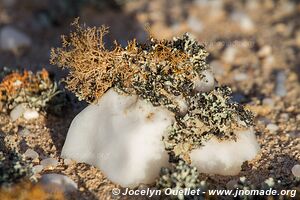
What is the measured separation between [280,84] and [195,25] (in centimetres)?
215

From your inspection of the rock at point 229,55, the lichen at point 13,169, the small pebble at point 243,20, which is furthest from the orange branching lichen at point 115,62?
the small pebble at point 243,20

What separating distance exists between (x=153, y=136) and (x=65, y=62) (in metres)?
1.31

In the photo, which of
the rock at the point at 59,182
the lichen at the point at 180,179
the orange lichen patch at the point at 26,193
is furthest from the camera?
the rock at the point at 59,182

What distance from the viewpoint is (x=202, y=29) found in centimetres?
891

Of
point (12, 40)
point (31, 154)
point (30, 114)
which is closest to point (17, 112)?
point (30, 114)

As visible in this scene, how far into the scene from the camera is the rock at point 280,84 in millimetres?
7230

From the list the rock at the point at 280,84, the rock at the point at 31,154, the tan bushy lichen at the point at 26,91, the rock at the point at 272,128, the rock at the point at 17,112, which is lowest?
the rock at the point at 31,154

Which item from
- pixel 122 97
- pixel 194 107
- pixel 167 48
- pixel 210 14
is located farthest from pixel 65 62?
pixel 210 14

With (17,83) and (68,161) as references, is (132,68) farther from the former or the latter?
(17,83)

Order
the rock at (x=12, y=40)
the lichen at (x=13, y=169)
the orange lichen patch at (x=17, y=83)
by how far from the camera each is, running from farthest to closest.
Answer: the rock at (x=12, y=40) < the orange lichen patch at (x=17, y=83) < the lichen at (x=13, y=169)

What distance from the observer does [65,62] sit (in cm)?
555

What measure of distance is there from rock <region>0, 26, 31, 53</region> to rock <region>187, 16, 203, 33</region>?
9.17 ft

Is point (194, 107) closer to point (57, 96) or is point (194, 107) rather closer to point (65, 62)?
point (65, 62)

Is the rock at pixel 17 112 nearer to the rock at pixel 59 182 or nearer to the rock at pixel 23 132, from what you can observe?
the rock at pixel 23 132
